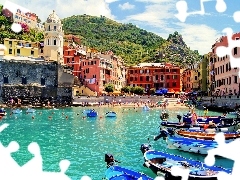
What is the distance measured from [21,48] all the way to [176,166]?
64609 millimetres

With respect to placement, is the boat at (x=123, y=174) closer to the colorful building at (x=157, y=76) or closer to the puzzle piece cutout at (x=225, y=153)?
the puzzle piece cutout at (x=225, y=153)

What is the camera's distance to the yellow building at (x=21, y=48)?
73938 mm

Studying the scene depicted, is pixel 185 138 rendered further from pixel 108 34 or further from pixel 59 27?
pixel 108 34

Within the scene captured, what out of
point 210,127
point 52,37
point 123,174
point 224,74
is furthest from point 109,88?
point 123,174

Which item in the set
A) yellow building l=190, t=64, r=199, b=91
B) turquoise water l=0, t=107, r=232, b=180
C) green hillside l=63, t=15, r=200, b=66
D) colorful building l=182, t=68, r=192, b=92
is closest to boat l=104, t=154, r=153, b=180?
turquoise water l=0, t=107, r=232, b=180

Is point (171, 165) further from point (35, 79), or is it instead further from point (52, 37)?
point (52, 37)

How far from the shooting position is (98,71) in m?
79.6

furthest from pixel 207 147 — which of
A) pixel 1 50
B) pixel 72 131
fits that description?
pixel 1 50

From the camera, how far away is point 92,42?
141 metres

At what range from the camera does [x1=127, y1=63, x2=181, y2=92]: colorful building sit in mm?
93688

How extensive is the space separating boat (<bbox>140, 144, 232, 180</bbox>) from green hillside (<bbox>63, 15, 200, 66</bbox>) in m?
96.2

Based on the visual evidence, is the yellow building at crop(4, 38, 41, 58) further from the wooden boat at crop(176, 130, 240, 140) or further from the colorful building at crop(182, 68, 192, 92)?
the wooden boat at crop(176, 130, 240, 140)

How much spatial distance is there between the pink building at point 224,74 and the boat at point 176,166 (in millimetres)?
41810

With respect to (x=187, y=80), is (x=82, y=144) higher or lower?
lower
